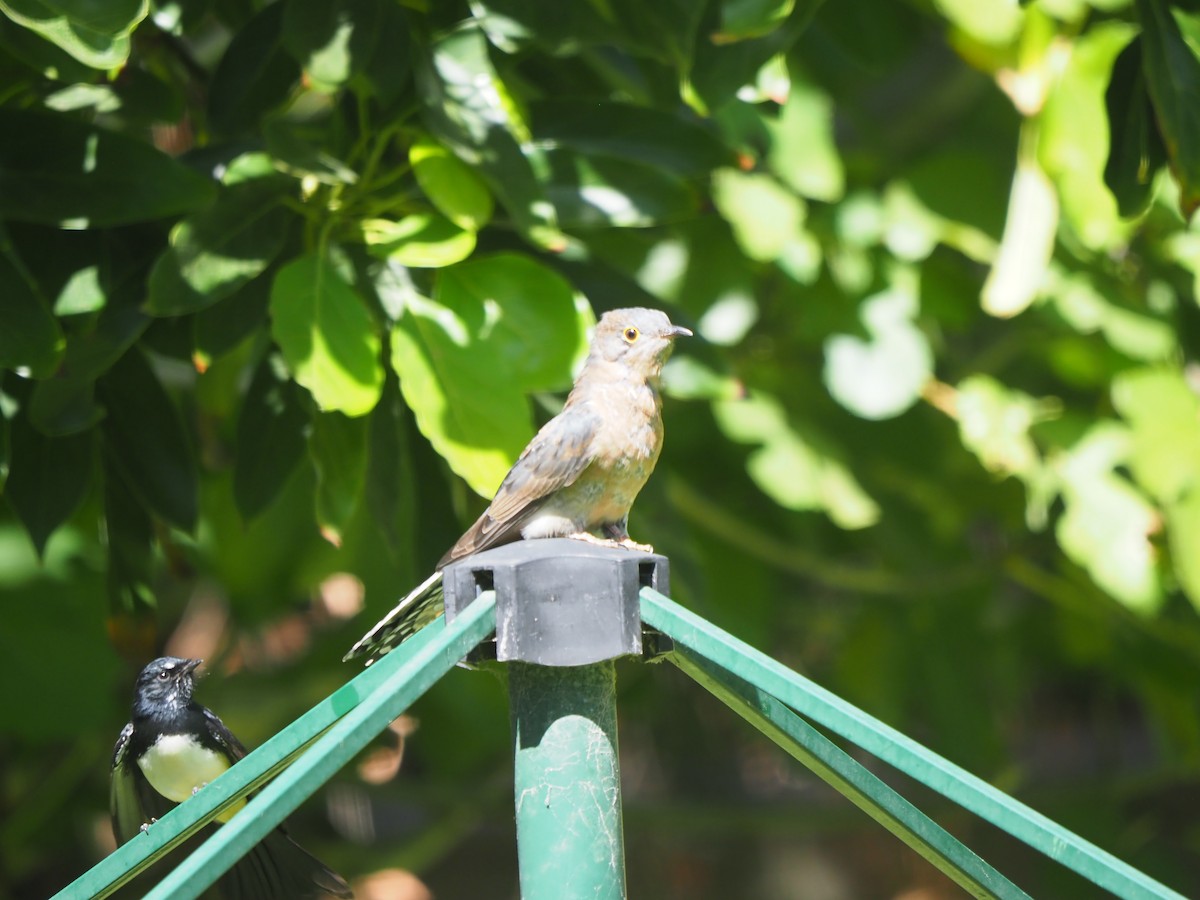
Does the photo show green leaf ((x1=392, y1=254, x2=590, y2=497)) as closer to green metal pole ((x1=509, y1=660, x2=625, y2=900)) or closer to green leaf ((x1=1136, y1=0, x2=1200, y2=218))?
green metal pole ((x1=509, y1=660, x2=625, y2=900))

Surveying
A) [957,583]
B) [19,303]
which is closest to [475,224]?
[19,303]

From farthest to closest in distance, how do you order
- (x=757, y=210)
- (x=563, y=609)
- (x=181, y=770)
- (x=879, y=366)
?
(x=879, y=366), (x=757, y=210), (x=181, y=770), (x=563, y=609)

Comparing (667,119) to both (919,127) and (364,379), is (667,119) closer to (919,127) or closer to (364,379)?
(364,379)

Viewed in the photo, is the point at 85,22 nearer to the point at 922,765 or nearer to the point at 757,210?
the point at 922,765

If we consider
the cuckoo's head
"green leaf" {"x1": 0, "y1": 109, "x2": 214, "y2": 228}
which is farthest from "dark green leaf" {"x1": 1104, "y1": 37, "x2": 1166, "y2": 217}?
"green leaf" {"x1": 0, "y1": 109, "x2": 214, "y2": 228}

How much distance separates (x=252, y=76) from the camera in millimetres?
2730

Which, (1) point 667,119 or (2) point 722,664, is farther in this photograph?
(1) point 667,119

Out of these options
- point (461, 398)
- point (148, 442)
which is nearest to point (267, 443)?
point (148, 442)

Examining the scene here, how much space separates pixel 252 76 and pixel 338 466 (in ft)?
2.82

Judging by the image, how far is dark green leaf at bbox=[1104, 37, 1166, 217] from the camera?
277 centimetres

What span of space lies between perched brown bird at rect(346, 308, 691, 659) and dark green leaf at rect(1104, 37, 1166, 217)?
99 centimetres

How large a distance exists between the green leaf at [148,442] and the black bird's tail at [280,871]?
0.98 metres

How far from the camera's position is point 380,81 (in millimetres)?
2555

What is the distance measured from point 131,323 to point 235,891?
112 cm
